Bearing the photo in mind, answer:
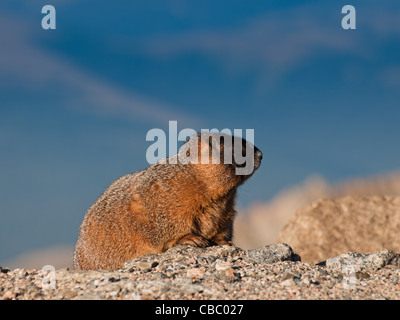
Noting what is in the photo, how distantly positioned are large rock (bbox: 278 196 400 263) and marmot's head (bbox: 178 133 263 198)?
6.02 m

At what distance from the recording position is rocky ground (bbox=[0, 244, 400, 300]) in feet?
25.0

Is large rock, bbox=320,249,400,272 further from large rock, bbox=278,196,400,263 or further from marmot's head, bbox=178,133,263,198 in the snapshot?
large rock, bbox=278,196,400,263

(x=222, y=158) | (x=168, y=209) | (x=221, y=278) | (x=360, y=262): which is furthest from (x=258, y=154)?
(x=221, y=278)

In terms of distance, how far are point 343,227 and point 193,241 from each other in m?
7.45

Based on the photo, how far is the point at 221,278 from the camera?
827 centimetres

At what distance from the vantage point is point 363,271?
9.57 metres

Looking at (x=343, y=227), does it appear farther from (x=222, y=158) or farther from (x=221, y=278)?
(x=221, y=278)

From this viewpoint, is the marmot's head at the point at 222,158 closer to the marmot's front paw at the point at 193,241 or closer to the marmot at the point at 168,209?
the marmot at the point at 168,209
